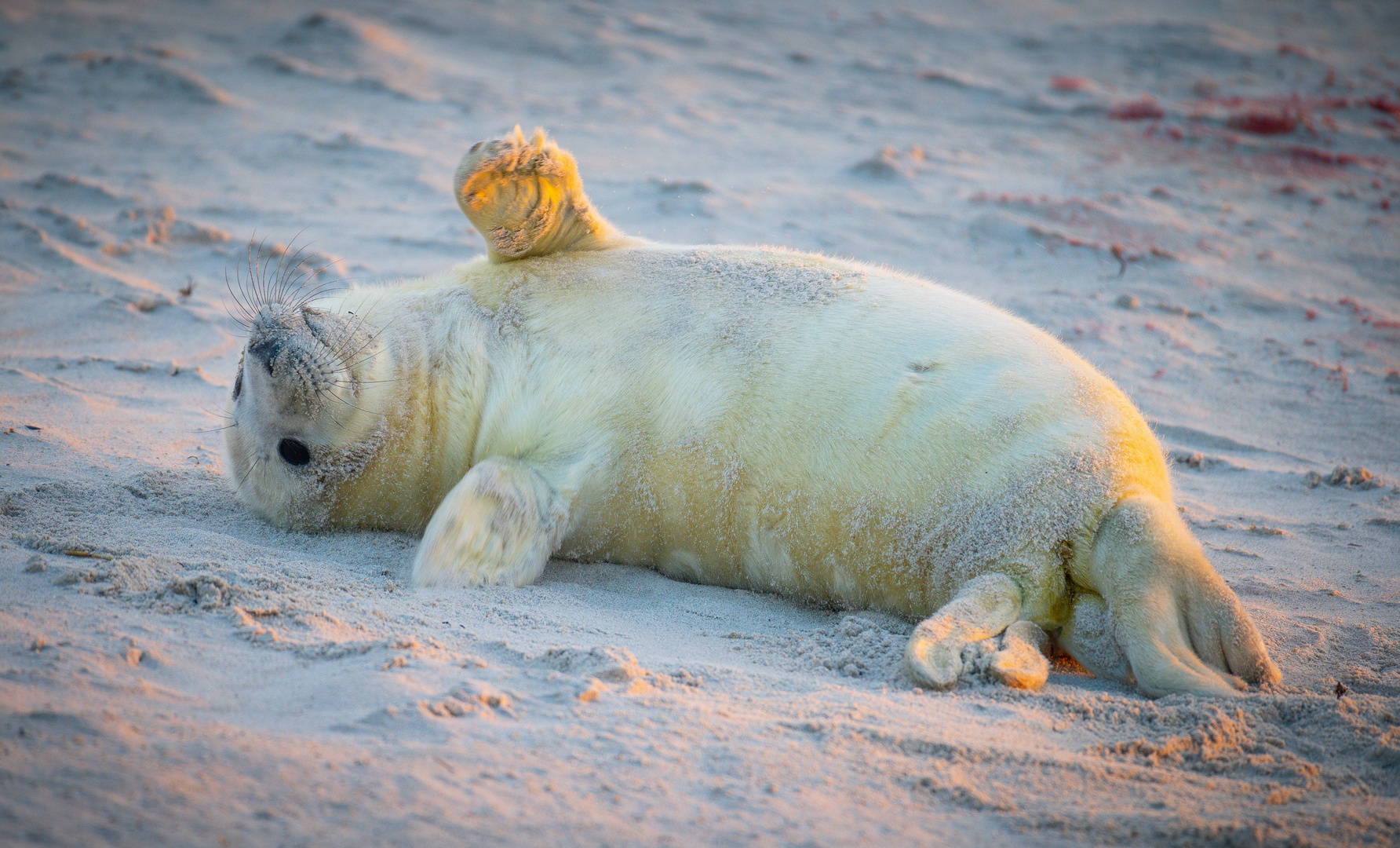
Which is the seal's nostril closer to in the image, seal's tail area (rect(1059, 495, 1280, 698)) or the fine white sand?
the fine white sand

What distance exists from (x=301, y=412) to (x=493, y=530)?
71 cm

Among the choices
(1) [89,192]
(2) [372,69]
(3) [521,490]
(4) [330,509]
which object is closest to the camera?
(3) [521,490]

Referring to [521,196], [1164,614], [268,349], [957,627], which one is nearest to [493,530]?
[268,349]

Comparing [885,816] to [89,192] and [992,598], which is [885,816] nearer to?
[992,598]

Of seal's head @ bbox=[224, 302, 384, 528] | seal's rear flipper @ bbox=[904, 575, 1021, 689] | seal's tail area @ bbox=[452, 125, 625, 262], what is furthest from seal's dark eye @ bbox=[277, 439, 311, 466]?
seal's rear flipper @ bbox=[904, 575, 1021, 689]

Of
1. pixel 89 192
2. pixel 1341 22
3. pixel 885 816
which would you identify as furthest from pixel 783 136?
pixel 1341 22

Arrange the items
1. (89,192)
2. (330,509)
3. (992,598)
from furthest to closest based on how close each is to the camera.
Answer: (89,192) → (330,509) → (992,598)

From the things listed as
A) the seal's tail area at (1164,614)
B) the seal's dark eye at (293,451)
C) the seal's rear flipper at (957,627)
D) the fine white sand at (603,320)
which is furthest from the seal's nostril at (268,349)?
the seal's tail area at (1164,614)

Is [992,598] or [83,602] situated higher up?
[992,598]

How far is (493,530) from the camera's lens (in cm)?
293

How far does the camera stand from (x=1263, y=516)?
12.4 ft

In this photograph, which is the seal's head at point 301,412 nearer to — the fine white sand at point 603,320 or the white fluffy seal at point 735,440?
the white fluffy seal at point 735,440

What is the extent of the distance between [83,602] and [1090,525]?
91.9 inches

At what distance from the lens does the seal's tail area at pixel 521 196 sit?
10.8ft
